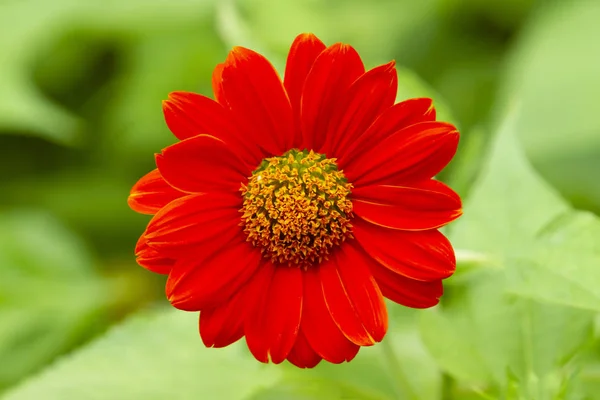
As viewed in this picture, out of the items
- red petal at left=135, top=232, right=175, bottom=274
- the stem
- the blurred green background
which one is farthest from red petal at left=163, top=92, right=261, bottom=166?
the blurred green background

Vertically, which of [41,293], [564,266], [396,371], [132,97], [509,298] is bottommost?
[41,293]

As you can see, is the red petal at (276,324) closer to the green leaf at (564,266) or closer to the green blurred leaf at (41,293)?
the green leaf at (564,266)

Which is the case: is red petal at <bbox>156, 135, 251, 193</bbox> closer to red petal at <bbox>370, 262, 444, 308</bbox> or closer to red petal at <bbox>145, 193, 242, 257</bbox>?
red petal at <bbox>145, 193, 242, 257</bbox>

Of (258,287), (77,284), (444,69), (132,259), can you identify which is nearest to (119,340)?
(258,287)

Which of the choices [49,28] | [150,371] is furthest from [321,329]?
[49,28]

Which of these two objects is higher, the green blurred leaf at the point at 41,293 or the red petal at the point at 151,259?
the red petal at the point at 151,259

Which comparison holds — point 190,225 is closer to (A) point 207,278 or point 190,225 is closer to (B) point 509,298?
(A) point 207,278

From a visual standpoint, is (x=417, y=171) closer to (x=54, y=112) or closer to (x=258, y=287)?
(x=258, y=287)

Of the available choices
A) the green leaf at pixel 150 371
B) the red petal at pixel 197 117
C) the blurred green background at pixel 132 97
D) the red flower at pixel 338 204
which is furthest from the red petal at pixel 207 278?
the blurred green background at pixel 132 97
